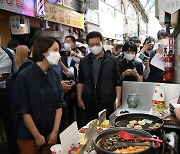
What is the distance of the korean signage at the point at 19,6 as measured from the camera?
4523mm

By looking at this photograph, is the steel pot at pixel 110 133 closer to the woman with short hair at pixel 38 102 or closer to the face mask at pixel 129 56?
the woman with short hair at pixel 38 102

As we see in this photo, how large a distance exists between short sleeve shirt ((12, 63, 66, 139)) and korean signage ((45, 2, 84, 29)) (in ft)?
14.8

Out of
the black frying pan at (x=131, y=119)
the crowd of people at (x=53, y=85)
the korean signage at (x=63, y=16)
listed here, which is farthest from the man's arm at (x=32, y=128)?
the korean signage at (x=63, y=16)

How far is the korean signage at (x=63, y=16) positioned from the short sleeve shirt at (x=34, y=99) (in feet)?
14.8

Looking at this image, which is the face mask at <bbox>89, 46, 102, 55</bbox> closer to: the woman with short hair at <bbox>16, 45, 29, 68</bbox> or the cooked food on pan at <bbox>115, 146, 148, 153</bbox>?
the woman with short hair at <bbox>16, 45, 29, 68</bbox>

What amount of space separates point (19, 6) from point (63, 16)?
2.75 m

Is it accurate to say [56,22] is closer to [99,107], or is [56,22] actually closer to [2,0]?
[2,0]

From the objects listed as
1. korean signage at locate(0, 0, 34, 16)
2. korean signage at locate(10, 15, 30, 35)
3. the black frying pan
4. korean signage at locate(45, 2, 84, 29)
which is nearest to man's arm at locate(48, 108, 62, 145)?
the black frying pan

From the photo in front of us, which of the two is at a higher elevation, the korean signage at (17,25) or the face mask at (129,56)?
the korean signage at (17,25)

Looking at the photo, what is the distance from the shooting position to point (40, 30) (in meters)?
6.64

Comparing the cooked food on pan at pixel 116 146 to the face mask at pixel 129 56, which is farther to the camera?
the face mask at pixel 129 56

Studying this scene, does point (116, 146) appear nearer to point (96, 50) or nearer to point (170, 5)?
point (170, 5)

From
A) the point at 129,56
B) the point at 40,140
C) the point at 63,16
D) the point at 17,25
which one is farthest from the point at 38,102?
the point at 63,16

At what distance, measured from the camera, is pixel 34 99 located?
7.14 ft
